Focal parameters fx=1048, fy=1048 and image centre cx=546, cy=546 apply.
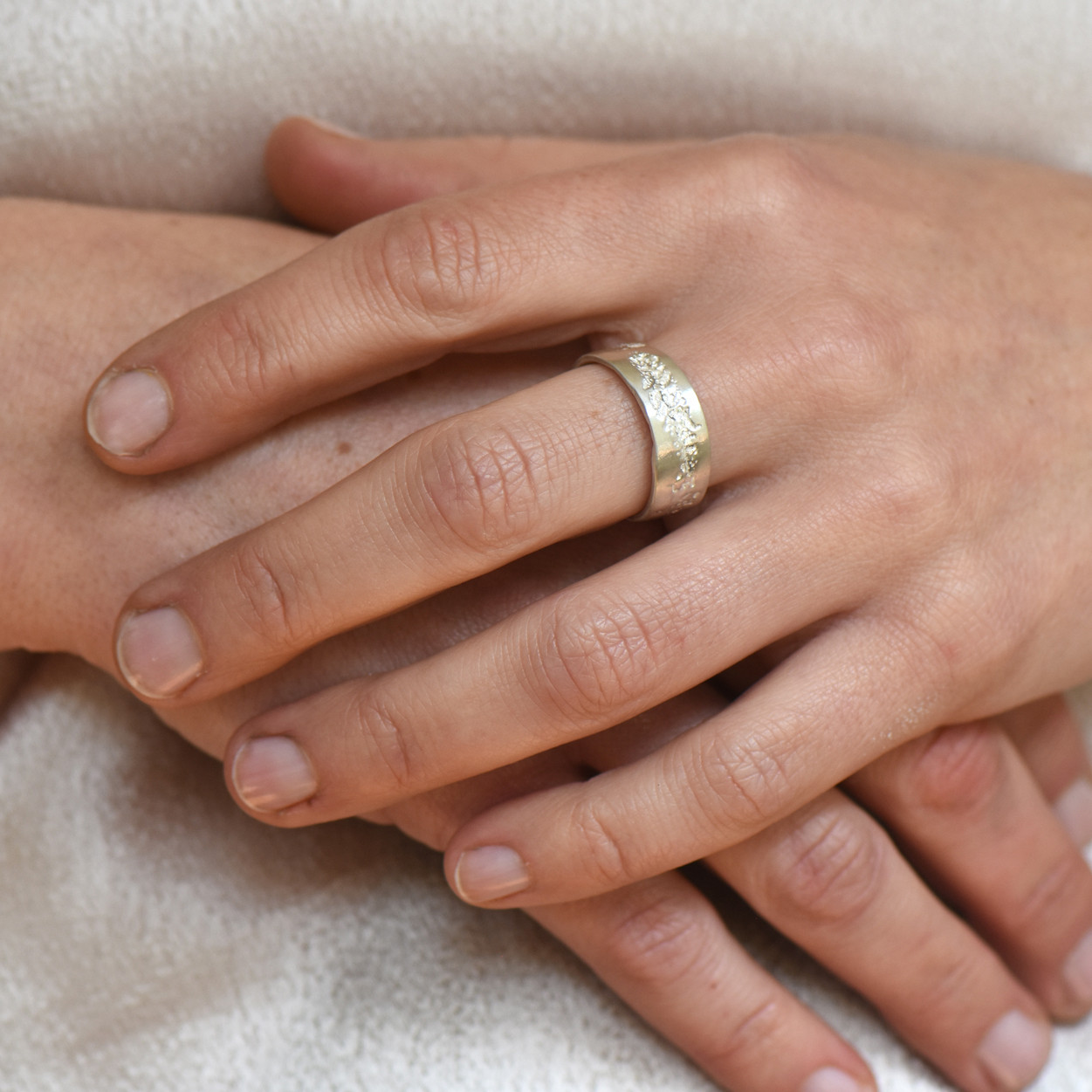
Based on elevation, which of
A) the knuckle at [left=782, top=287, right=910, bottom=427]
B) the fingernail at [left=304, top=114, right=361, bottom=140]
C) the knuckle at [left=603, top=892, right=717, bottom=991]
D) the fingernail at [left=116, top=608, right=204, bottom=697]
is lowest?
the knuckle at [left=603, top=892, right=717, bottom=991]

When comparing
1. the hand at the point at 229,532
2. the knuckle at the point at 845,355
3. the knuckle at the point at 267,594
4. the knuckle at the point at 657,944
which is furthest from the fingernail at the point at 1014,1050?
the knuckle at the point at 267,594

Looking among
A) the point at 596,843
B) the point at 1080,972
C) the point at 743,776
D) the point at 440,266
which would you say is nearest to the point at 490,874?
the point at 596,843

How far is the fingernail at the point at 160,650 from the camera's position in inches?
25.7

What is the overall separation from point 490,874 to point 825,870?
0.24 metres

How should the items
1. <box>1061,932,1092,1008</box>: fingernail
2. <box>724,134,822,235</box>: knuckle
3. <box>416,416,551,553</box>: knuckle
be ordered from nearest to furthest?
<box>416,416,551,553</box>: knuckle → <box>724,134,822,235</box>: knuckle → <box>1061,932,1092,1008</box>: fingernail

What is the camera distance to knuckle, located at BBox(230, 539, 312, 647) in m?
0.64

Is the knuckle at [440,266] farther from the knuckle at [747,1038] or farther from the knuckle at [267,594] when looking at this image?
the knuckle at [747,1038]

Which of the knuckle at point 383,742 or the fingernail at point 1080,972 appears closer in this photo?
the knuckle at point 383,742

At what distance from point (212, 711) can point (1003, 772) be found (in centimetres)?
59

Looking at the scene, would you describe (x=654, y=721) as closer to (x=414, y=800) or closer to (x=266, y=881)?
(x=414, y=800)

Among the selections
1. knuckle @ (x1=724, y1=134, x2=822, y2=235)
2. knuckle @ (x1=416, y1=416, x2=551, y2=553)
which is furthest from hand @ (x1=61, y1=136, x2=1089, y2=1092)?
knuckle @ (x1=724, y1=134, x2=822, y2=235)

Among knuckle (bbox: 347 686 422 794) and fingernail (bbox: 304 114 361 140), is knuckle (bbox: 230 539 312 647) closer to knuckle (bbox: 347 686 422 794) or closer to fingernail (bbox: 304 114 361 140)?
knuckle (bbox: 347 686 422 794)

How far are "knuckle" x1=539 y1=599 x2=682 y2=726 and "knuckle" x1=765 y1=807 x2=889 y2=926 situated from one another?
0.62 feet

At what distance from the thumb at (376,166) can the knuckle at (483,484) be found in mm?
283
